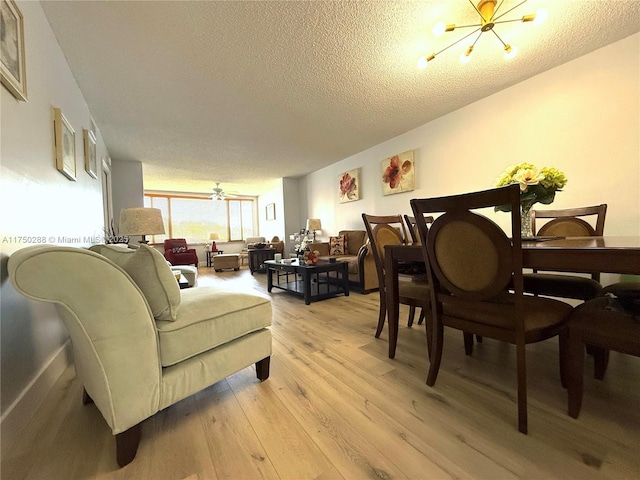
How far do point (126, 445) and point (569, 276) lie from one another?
8.63ft

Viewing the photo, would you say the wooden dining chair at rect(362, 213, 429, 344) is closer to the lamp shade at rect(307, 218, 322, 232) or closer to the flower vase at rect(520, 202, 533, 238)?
the flower vase at rect(520, 202, 533, 238)

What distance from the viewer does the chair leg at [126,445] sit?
926mm

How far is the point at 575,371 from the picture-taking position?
106cm

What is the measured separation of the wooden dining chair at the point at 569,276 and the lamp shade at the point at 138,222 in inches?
124

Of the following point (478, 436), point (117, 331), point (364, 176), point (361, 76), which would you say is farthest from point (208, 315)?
point (364, 176)

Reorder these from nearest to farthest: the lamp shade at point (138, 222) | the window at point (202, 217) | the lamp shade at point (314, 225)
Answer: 1. the lamp shade at point (138, 222)
2. the lamp shade at point (314, 225)
3. the window at point (202, 217)

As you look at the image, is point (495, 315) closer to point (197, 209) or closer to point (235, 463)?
point (235, 463)

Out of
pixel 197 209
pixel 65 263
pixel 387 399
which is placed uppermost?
pixel 197 209

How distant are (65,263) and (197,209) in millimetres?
8106

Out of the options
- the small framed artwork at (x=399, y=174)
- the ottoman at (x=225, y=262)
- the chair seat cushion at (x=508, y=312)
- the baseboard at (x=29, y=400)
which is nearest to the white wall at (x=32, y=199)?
the baseboard at (x=29, y=400)

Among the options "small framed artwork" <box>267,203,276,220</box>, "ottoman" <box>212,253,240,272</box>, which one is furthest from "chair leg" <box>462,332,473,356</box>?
"small framed artwork" <box>267,203,276,220</box>

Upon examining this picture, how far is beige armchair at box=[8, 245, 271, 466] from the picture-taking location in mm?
819

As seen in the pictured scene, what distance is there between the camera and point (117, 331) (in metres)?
0.91

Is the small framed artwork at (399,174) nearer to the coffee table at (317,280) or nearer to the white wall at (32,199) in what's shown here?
the coffee table at (317,280)
